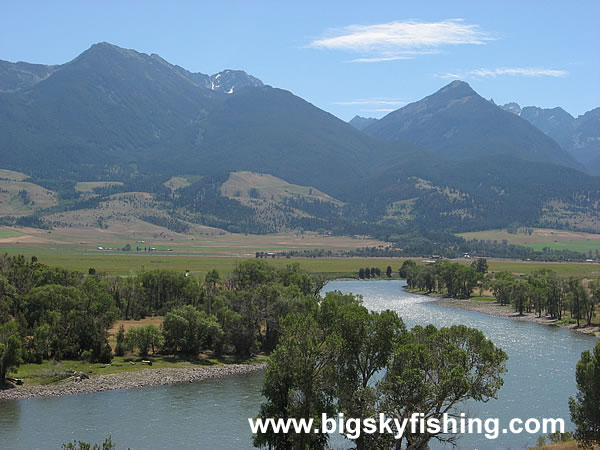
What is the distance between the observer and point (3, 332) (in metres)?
78.3

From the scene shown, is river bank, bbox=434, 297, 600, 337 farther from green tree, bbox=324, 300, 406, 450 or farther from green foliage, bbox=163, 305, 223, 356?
green tree, bbox=324, 300, 406, 450

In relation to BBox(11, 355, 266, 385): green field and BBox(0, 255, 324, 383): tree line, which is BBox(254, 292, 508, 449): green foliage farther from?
BBox(11, 355, 266, 385): green field

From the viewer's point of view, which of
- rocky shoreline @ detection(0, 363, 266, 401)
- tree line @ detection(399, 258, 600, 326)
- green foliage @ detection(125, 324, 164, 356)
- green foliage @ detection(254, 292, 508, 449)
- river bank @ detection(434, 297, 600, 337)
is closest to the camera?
green foliage @ detection(254, 292, 508, 449)

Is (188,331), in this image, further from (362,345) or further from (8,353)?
(362,345)

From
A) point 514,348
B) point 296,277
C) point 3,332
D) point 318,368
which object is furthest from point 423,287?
point 318,368

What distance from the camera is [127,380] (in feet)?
263

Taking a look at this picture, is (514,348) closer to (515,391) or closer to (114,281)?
(515,391)

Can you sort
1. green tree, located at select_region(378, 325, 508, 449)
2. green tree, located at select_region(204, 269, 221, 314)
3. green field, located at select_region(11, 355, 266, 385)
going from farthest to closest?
green tree, located at select_region(204, 269, 221, 314)
green field, located at select_region(11, 355, 266, 385)
green tree, located at select_region(378, 325, 508, 449)

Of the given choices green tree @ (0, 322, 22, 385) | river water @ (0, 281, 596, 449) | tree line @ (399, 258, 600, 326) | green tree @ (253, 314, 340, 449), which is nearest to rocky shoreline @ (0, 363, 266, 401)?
river water @ (0, 281, 596, 449)

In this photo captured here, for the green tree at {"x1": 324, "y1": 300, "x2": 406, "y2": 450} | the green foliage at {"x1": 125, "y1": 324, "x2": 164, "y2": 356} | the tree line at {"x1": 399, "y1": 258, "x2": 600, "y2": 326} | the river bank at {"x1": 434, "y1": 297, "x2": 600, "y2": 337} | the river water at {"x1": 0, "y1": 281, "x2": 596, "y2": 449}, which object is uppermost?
the green tree at {"x1": 324, "y1": 300, "x2": 406, "y2": 450}

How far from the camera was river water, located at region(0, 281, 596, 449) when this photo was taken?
5938 centimetres

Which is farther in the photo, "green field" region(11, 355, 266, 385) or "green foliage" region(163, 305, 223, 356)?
"green foliage" region(163, 305, 223, 356)

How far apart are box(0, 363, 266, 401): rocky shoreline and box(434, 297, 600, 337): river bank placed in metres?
62.2

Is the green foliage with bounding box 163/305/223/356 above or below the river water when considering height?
above
